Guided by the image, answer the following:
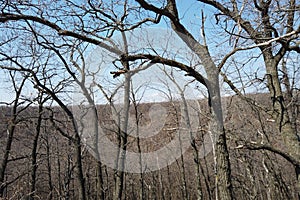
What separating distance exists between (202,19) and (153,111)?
1683 centimetres

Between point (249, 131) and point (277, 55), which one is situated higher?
point (277, 55)

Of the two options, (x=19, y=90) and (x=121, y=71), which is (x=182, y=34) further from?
(x=19, y=90)

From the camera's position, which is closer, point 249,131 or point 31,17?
point 31,17

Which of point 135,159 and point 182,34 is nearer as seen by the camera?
point 182,34

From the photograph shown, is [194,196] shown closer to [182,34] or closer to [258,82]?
[258,82]

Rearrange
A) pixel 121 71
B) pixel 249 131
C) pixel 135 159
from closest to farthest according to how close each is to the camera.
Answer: pixel 121 71, pixel 249 131, pixel 135 159

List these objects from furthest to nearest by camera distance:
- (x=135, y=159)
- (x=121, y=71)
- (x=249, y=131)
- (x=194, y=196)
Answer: (x=194, y=196), (x=135, y=159), (x=249, y=131), (x=121, y=71)

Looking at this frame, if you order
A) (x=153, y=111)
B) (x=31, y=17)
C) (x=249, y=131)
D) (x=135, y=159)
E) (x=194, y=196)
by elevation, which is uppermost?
(x=31, y=17)

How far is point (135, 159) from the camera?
23.0 m

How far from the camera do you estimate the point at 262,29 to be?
590 cm

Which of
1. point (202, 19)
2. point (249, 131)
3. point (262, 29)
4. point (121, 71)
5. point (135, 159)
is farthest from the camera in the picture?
point (135, 159)

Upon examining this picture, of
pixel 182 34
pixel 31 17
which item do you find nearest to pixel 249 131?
pixel 182 34

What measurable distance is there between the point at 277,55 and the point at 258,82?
748 millimetres

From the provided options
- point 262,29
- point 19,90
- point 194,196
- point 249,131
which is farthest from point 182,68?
point 194,196
